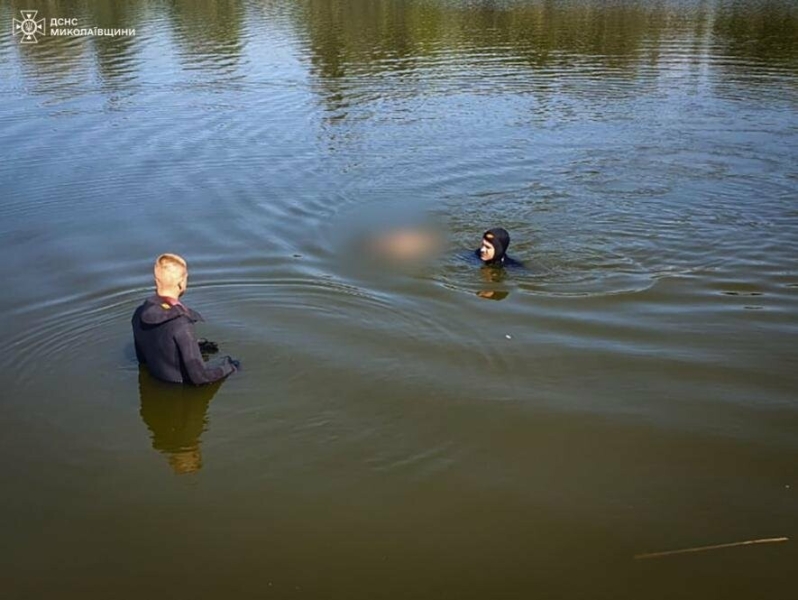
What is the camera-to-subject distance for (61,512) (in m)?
6.61

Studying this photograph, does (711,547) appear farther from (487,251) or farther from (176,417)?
(487,251)

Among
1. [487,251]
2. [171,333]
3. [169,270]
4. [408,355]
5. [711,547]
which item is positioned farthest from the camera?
[487,251]

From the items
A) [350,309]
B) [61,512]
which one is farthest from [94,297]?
[61,512]

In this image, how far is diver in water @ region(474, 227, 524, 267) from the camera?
11594mm

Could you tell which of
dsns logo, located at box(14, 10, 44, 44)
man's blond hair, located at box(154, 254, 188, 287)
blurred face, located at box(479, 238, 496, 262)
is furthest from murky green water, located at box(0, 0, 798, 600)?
dsns logo, located at box(14, 10, 44, 44)

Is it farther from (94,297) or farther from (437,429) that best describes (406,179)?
(437,429)

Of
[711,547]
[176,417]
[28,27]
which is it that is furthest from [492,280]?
[28,27]

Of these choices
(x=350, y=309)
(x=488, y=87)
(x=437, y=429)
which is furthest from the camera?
(x=488, y=87)

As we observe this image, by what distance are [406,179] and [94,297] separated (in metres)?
7.38

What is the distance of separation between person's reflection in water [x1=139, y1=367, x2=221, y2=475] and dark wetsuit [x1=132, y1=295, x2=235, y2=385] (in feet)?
0.42

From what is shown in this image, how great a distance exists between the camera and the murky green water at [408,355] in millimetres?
6137

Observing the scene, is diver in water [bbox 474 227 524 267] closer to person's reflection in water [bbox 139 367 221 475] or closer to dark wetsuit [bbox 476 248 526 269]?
dark wetsuit [bbox 476 248 526 269]

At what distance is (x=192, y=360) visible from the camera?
26.3 ft

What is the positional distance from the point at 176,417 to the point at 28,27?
131ft
